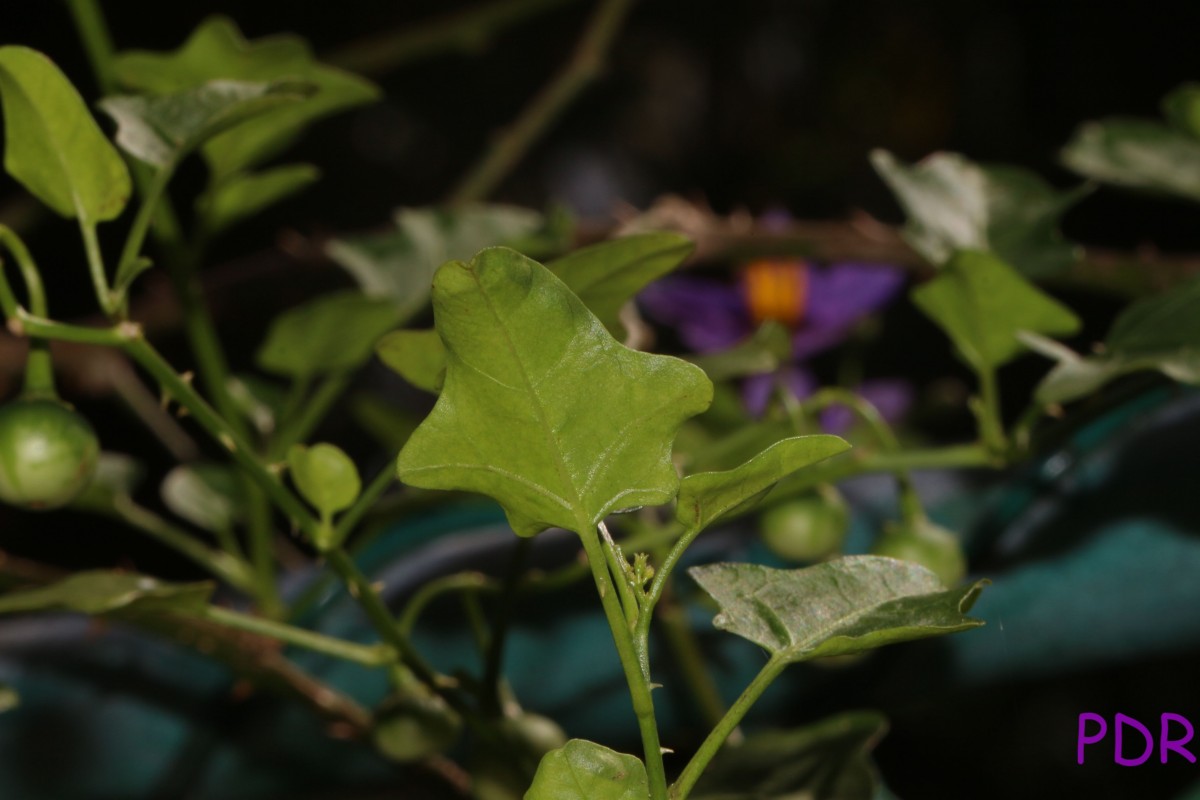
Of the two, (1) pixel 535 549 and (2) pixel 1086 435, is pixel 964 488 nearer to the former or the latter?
(2) pixel 1086 435

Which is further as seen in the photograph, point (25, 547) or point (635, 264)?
point (25, 547)

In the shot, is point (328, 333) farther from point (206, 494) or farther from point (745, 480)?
point (745, 480)

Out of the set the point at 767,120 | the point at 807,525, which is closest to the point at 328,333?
the point at 807,525

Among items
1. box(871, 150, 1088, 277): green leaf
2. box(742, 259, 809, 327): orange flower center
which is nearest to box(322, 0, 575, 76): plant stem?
box(742, 259, 809, 327): orange flower center

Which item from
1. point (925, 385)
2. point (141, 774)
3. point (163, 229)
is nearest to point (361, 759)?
point (141, 774)

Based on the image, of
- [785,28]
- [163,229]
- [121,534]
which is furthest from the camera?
[785,28]

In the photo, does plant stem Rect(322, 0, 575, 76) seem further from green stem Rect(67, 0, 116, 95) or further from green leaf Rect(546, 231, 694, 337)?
green leaf Rect(546, 231, 694, 337)
